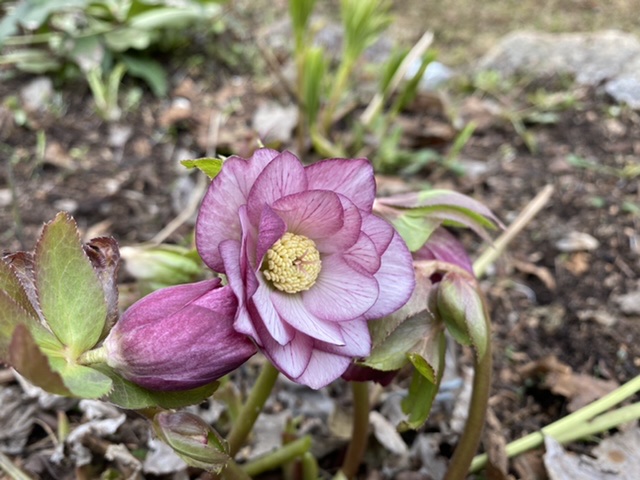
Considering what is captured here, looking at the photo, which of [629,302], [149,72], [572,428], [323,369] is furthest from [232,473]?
[149,72]

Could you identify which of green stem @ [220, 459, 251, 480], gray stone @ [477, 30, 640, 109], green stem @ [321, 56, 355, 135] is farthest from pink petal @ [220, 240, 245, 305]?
gray stone @ [477, 30, 640, 109]

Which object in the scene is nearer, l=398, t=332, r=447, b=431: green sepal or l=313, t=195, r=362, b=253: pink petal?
l=313, t=195, r=362, b=253: pink petal

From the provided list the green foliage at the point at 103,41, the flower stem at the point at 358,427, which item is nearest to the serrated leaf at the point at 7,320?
the flower stem at the point at 358,427

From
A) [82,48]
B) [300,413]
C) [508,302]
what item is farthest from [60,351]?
[82,48]

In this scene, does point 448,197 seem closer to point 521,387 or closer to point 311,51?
point 521,387

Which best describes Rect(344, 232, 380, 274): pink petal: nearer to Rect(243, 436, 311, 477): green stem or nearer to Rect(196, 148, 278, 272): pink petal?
Rect(196, 148, 278, 272): pink petal
